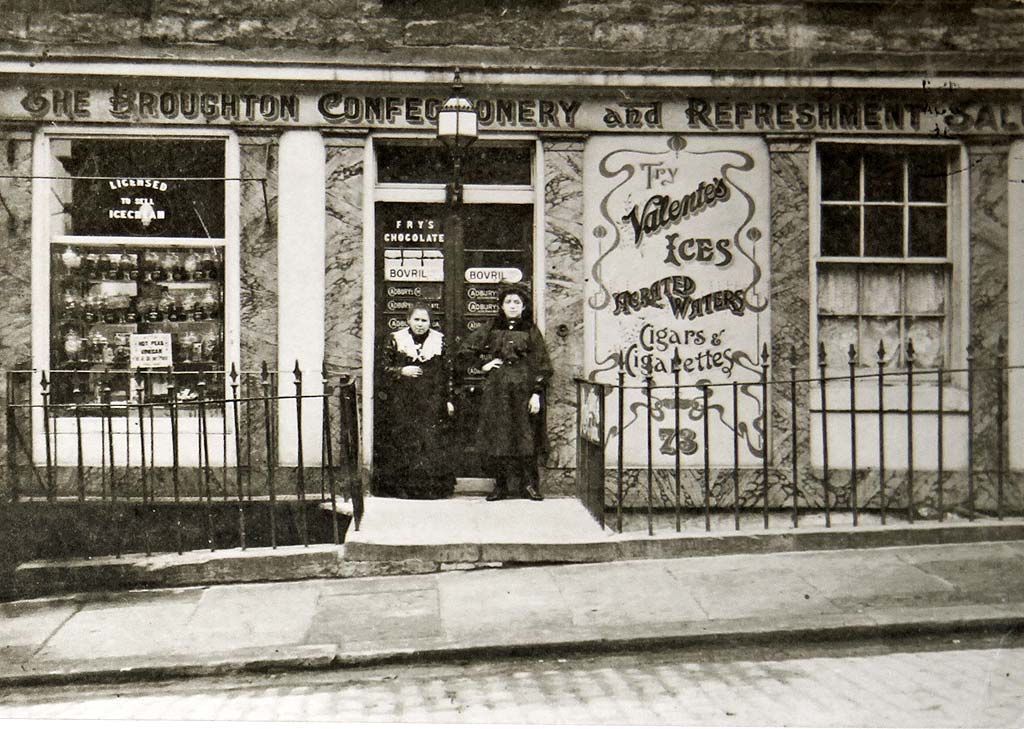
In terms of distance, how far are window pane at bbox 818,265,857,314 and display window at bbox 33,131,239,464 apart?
16.3 feet

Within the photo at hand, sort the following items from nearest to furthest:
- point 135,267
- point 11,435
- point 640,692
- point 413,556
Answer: point 640,692
point 413,556
point 11,435
point 135,267

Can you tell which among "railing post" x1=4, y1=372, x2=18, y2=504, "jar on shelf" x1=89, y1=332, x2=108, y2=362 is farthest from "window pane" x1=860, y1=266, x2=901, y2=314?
"railing post" x1=4, y1=372, x2=18, y2=504

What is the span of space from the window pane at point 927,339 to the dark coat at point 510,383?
318cm

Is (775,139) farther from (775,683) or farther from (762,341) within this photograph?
(775,683)

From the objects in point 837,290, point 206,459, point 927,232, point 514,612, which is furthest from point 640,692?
point 927,232

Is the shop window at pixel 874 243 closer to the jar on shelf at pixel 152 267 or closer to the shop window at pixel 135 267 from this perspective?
the shop window at pixel 135 267

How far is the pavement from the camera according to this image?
5.20 m

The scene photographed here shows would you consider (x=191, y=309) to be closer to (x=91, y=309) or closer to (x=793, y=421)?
(x=91, y=309)

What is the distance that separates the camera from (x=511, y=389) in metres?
7.96

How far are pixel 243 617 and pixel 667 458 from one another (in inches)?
155

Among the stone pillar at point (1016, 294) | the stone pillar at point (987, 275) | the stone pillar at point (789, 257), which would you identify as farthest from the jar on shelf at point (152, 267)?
the stone pillar at point (1016, 294)

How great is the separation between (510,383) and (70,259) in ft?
12.3

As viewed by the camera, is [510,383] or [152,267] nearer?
[510,383]

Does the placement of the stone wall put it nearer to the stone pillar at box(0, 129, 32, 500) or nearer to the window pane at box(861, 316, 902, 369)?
the stone pillar at box(0, 129, 32, 500)
